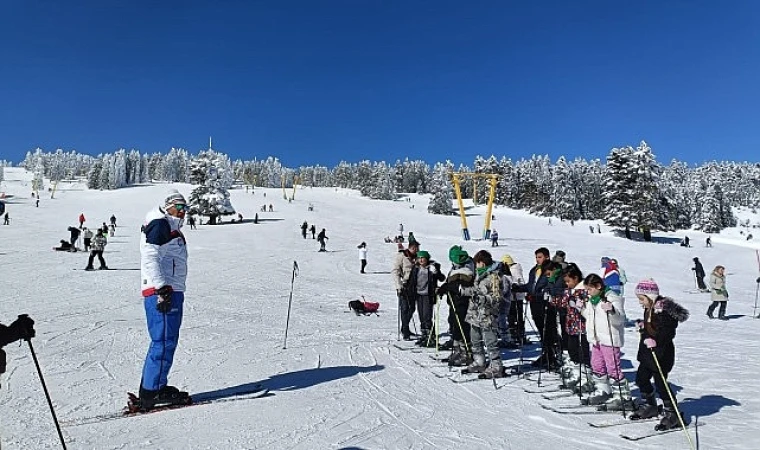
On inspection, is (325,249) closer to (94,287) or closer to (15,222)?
(94,287)

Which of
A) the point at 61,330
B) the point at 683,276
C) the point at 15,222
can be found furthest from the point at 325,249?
the point at 15,222

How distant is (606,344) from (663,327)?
79cm

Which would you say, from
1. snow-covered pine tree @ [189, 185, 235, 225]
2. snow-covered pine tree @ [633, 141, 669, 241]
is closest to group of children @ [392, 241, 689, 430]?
snow-covered pine tree @ [189, 185, 235, 225]

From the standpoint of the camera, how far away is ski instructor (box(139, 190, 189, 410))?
210 inches

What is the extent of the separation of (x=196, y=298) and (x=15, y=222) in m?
32.7

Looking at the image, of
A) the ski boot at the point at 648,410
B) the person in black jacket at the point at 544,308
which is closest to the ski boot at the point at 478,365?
the person in black jacket at the point at 544,308

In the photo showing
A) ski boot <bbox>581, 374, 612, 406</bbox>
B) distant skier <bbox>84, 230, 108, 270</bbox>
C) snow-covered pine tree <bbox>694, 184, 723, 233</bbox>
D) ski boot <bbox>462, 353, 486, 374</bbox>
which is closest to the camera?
ski boot <bbox>581, 374, 612, 406</bbox>

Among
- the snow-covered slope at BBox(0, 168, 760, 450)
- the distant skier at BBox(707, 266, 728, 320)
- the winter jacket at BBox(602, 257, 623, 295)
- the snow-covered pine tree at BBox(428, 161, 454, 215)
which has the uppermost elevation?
the snow-covered pine tree at BBox(428, 161, 454, 215)

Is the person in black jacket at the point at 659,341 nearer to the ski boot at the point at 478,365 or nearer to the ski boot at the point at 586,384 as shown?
the ski boot at the point at 586,384

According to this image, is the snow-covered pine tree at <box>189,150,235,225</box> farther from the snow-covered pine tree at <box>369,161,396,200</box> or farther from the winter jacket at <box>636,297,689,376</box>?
the snow-covered pine tree at <box>369,161,396,200</box>

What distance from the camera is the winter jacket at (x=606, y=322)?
235 inches

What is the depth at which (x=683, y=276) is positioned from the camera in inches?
1060

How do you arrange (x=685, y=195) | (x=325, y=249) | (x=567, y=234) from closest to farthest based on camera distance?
(x=325, y=249)
(x=567, y=234)
(x=685, y=195)

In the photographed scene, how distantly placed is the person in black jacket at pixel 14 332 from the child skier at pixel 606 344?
5745 mm
